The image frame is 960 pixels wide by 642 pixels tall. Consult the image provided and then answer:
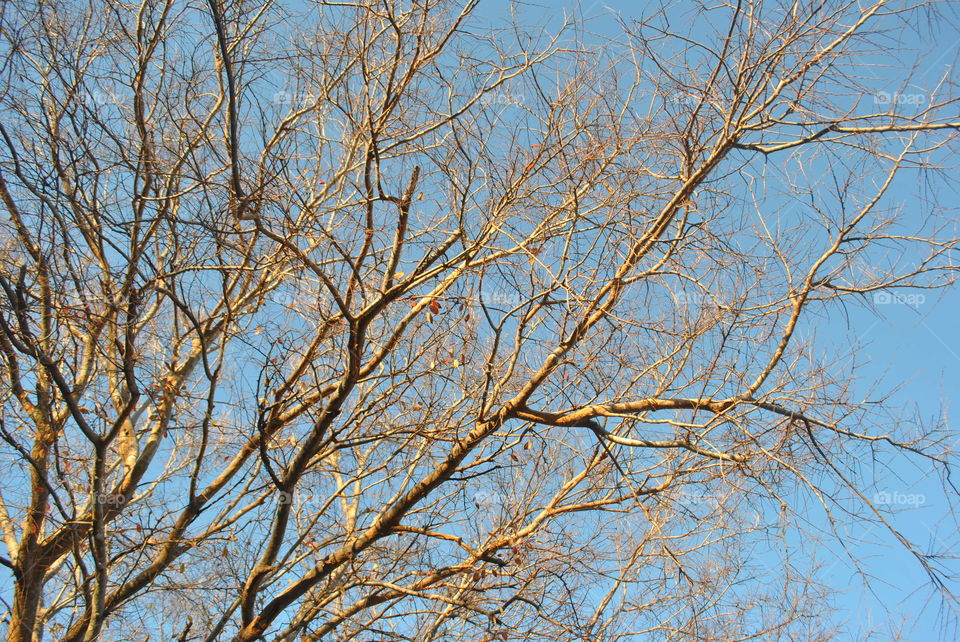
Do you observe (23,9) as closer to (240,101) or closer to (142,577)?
(240,101)

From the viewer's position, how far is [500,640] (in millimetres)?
4184

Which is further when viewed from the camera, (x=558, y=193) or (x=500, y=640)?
(x=500, y=640)

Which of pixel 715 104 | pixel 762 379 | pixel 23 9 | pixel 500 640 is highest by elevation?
pixel 23 9

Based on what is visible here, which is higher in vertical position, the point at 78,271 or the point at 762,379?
the point at 78,271

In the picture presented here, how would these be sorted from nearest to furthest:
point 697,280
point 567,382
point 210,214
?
point 210,214 < point 697,280 < point 567,382

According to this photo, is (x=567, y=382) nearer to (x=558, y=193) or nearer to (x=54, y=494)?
(x=558, y=193)

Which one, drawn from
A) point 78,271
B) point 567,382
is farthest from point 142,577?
point 567,382

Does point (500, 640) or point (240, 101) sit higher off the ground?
point (240, 101)

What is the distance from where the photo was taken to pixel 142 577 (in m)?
4.15

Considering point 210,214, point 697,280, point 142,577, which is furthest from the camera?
point 142,577

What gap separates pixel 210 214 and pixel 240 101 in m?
0.80

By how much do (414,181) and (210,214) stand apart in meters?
0.96

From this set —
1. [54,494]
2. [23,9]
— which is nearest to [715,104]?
[23,9]

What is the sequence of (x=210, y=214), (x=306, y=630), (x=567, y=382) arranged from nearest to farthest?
(x=210, y=214) < (x=567, y=382) < (x=306, y=630)
